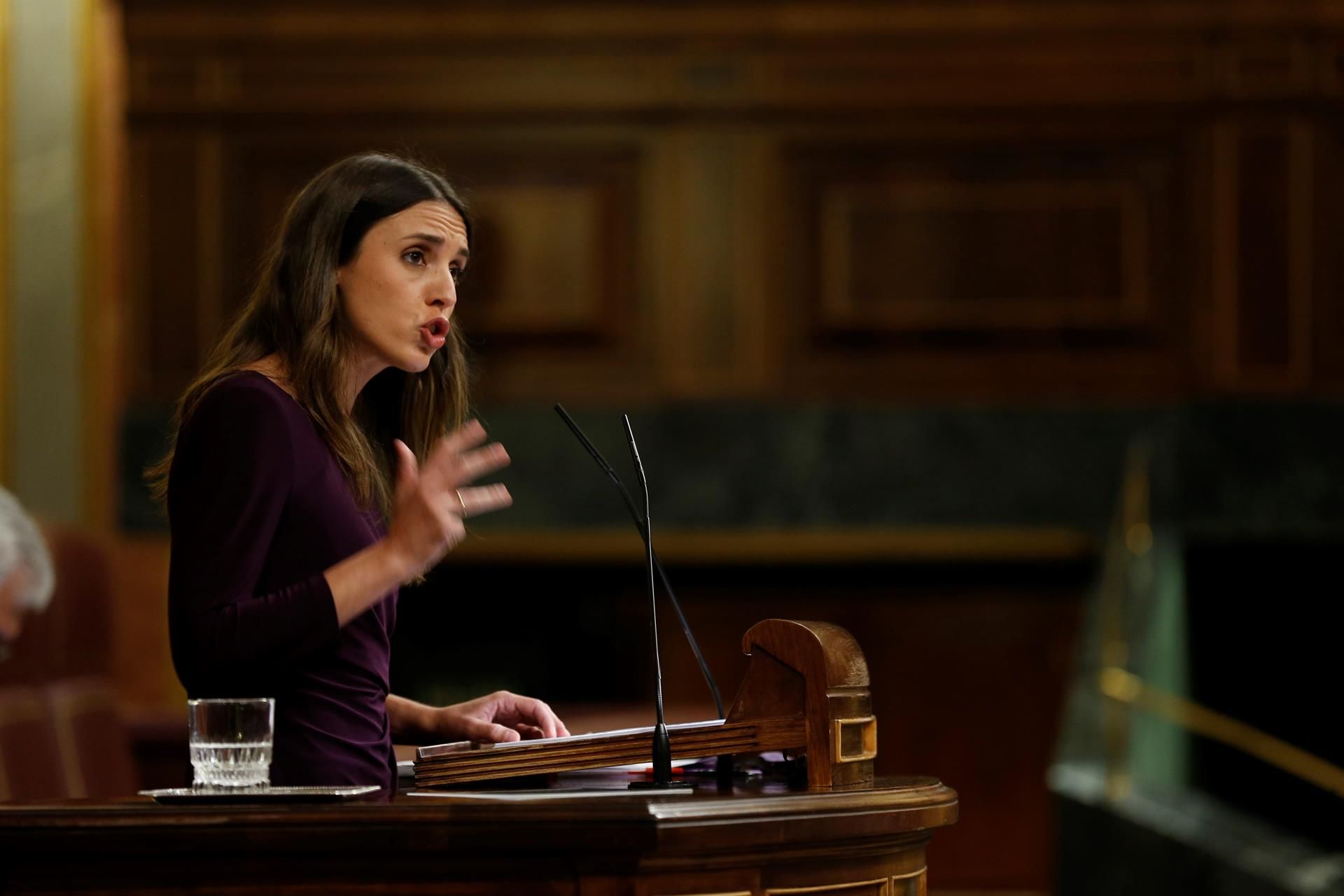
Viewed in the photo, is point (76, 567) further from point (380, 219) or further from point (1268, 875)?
point (1268, 875)

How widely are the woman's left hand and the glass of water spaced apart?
28 centimetres

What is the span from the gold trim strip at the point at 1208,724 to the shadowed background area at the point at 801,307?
0.50 meters

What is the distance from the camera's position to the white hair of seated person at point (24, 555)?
10.7ft

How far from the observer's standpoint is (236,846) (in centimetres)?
129

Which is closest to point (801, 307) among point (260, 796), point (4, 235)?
point (4, 235)

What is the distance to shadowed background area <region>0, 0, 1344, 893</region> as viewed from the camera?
4.92 metres

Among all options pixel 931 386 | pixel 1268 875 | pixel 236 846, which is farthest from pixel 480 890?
pixel 931 386

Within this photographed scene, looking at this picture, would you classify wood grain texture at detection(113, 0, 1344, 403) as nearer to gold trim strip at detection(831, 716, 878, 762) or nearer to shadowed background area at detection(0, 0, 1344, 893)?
shadowed background area at detection(0, 0, 1344, 893)

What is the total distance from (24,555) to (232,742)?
2.06 metres

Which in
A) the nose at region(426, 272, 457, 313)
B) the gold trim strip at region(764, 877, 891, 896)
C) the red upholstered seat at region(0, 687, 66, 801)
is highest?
the nose at region(426, 272, 457, 313)

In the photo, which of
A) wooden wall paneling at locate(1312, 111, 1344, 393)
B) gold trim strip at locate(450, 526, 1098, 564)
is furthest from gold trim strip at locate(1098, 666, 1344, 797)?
wooden wall paneling at locate(1312, 111, 1344, 393)

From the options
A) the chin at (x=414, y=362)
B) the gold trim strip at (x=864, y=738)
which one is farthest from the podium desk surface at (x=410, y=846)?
the chin at (x=414, y=362)

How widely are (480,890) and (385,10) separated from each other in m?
4.11

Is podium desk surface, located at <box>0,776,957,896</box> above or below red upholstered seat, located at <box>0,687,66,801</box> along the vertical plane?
above
